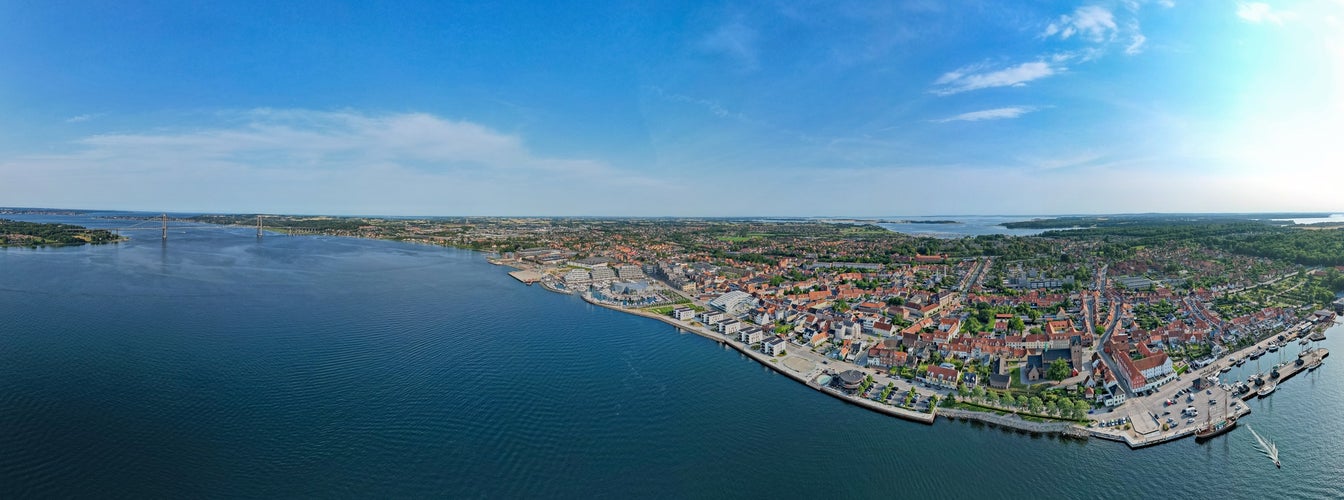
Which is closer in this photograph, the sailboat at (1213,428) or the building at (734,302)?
the sailboat at (1213,428)

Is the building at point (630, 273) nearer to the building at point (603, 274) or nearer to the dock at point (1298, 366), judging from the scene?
the building at point (603, 274)

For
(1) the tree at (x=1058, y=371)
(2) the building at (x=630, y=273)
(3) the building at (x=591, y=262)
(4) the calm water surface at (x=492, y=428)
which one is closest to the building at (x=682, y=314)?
(4) the calm water surface at (x=492, y=428)

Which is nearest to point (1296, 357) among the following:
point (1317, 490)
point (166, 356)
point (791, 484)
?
point (1317, 490)

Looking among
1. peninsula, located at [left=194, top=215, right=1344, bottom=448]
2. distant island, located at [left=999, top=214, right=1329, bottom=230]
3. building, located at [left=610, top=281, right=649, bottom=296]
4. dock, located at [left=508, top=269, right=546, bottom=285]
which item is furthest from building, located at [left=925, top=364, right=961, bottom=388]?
distant island, located at [left=999, top=214, right=1329, bottom=230]

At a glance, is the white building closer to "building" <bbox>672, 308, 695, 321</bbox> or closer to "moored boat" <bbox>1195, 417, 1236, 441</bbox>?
"building" <bbox>672, 308, 695, 321</bbox>

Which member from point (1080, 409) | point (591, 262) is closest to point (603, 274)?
point (591, 262)

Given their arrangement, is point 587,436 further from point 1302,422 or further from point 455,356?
point 1302,422
